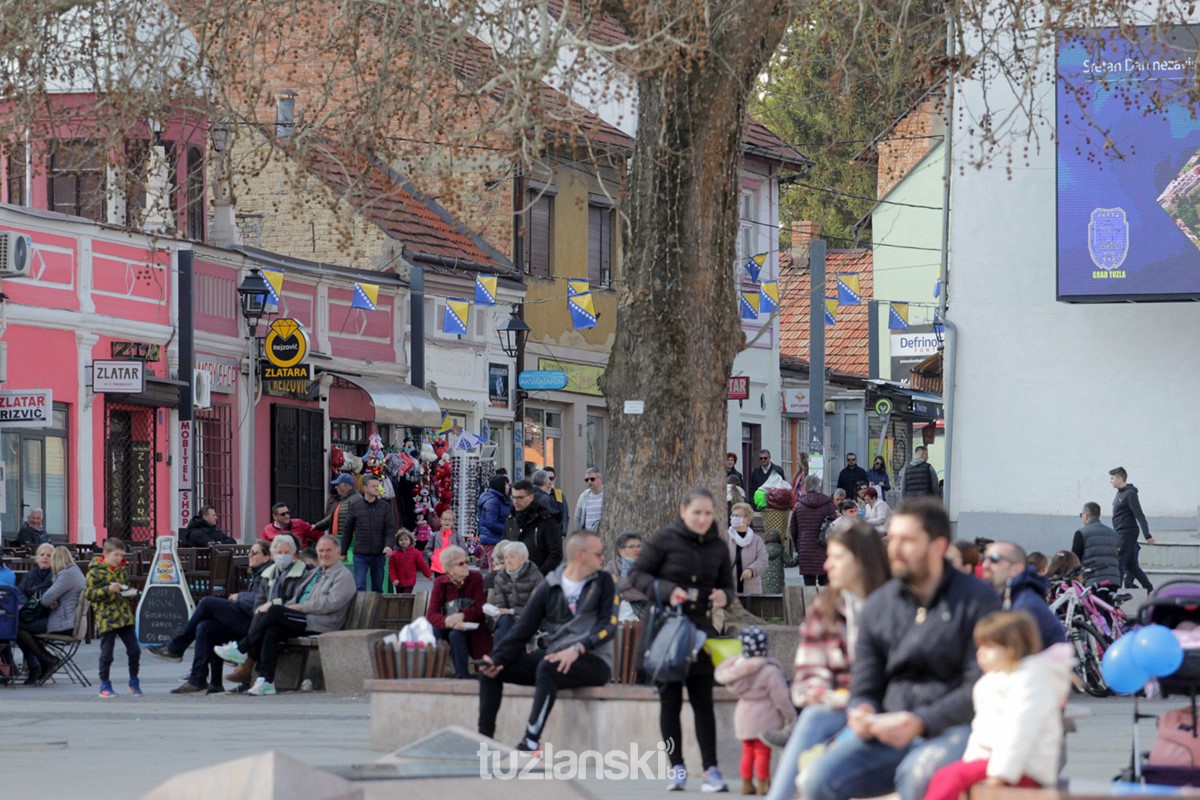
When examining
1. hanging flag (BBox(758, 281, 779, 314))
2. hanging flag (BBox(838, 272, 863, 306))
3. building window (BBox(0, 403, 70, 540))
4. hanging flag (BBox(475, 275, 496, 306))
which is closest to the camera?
building window (BBox(0, 403, 70, 540))

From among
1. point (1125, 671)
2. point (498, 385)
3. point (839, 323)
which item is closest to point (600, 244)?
point (498, 385)

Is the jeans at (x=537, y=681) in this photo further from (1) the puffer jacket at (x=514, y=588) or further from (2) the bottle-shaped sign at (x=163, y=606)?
(2) the bottle-shaped sign at (x=163, y=606)

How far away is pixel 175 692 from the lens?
20062 millimetres

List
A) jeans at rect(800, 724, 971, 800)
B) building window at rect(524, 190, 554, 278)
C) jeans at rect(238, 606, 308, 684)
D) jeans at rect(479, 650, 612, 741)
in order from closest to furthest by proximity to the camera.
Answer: jeans at rect(800, 724, 971, 800)
jeans at rect(479, 650, 612, 741)
jeans at rect(238, 606, 308, 684)
building window at rect(524, 190, 554, 278)

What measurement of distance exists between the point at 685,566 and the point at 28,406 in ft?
53.9

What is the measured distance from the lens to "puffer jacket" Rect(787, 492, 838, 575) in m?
27.7

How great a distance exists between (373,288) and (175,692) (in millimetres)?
17755

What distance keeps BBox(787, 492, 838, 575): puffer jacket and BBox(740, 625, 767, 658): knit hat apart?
49.2 feet

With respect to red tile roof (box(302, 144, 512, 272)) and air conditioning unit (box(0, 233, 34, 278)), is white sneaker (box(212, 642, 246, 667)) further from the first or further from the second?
red tile roof (box(302, 144, 512, 272))

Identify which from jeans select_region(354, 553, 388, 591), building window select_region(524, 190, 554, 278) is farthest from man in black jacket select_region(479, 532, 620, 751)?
building window select_region(524, 190, 554, 278)

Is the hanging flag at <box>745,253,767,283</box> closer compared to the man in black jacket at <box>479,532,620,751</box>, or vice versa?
the man in black jacket at <box>479,532,620,751</box>

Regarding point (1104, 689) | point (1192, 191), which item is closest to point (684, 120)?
point (1104, 689)

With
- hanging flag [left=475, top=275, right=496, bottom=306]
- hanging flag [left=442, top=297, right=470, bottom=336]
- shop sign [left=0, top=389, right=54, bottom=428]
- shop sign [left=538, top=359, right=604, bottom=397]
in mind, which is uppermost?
hanging flag [left=475, top=275, right=496, bottom=306]

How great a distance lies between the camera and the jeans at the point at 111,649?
65.3ft
